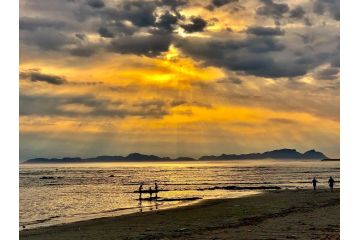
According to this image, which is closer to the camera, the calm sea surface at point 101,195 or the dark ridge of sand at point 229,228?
the dark ridge of sand at point 229,228

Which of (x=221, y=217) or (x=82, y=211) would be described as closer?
(x=221, y=217)

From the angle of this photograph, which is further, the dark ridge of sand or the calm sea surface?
the calm sea surface

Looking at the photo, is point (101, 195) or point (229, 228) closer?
point (229, 228)

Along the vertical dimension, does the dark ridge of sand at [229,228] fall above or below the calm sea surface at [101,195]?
above

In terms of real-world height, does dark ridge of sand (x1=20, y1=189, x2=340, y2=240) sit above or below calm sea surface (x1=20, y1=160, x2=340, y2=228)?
above
